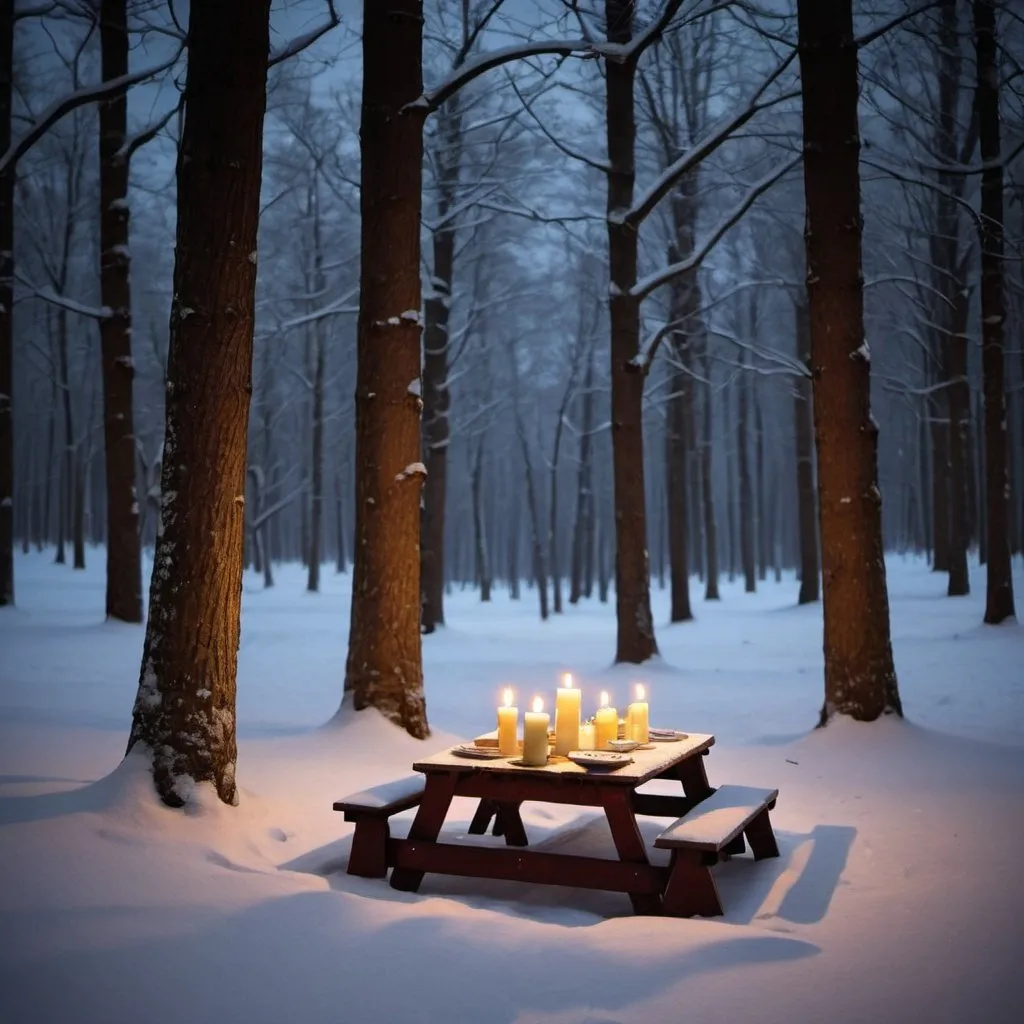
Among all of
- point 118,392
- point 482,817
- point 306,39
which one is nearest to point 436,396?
point 118,392

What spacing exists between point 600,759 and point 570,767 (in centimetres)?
13

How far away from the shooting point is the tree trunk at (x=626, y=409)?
12.2m

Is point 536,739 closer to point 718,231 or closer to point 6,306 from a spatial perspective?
point 718,231

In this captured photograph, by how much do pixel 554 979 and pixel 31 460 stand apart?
4573cm

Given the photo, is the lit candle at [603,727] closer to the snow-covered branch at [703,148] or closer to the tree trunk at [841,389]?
the tree trunk at [841,389]

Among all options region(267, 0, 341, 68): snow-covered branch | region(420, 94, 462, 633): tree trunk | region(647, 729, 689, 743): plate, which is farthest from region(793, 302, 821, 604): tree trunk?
region(647, 729, 689, 743): plate

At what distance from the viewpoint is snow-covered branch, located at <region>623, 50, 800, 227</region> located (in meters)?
9.55

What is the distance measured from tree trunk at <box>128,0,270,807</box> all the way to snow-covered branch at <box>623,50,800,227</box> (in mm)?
5477

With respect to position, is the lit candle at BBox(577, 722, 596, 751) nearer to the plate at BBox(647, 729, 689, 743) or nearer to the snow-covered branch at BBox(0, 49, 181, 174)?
the plate at BBox(647, 729, 689, 743)

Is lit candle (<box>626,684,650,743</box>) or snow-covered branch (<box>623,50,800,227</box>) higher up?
snow-covered branch (<box>623,50,800,227</box>)

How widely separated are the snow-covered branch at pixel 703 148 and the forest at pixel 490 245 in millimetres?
42

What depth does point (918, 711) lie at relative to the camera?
31.0 feet

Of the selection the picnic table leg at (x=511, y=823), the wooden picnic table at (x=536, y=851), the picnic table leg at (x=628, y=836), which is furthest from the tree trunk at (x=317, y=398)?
the picnic table leg at (x=628, y=836)

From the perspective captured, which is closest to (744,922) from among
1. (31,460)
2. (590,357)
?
(590,357)
